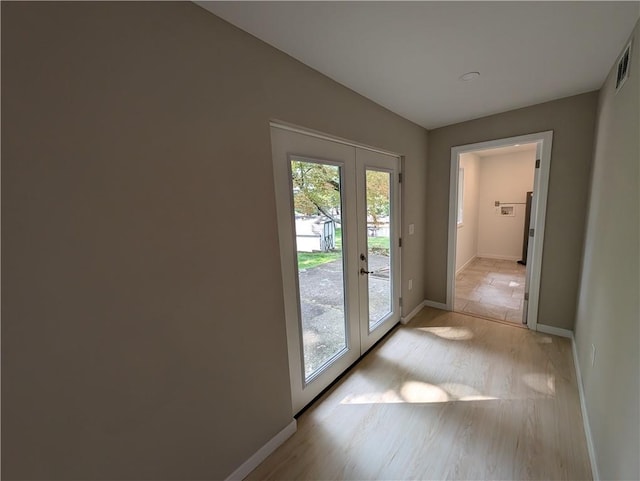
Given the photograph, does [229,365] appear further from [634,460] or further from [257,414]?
[634,460]

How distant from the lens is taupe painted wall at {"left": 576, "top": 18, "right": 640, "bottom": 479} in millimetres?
1055

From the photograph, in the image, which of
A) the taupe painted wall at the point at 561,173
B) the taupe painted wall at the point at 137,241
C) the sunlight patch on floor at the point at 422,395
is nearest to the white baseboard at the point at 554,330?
the taupe painted wall at the point at 561,173

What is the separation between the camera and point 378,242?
260 centimetres

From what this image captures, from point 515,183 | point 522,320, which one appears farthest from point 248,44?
point 515,183

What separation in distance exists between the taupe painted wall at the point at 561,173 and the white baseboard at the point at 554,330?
4cm

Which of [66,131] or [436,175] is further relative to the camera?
[436,175]

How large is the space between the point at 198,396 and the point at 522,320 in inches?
134

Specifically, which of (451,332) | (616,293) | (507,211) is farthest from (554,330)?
(507,211)

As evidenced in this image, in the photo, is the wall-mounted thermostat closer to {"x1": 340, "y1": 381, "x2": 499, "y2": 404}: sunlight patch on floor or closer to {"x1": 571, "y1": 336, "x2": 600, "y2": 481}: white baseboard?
{"x1": 571, "y1": 336, "x2": 600, "y2": 481}: white baseboard

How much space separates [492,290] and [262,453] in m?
3.93

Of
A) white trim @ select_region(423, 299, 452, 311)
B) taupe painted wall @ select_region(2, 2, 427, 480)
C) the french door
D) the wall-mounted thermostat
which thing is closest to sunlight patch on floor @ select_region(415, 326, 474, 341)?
white trim @ select_region(423, 299, 452, 311)

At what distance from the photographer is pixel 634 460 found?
932 millimetres

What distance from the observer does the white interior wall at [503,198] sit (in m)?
5.39

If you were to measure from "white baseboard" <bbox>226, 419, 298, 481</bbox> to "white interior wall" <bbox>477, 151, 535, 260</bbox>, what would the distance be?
5.97 meters
